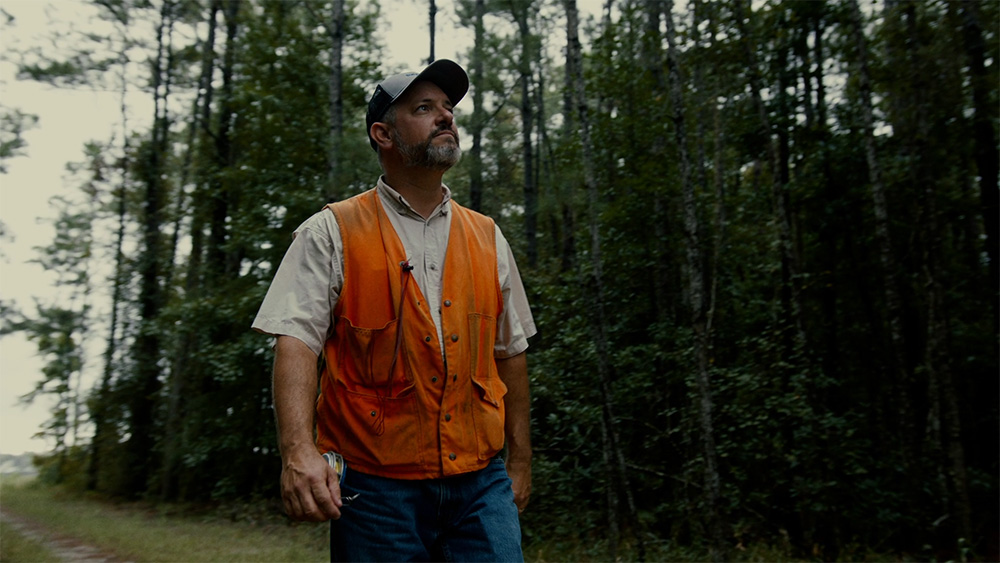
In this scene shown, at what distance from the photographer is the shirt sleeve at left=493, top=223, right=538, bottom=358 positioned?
2.73 m

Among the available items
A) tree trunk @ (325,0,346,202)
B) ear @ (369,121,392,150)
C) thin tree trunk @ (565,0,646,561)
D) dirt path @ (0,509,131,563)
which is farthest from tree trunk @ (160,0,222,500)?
ear @ (369,121,392,150)

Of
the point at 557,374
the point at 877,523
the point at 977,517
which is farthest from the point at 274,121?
the point at 977,517

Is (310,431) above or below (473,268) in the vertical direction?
below

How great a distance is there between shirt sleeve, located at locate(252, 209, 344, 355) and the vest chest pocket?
0.09 m

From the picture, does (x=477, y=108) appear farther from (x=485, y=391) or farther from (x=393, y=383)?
(x=393, y=383)

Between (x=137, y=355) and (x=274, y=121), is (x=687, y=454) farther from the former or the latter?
(x=137, y=355)

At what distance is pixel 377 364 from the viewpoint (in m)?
2.27

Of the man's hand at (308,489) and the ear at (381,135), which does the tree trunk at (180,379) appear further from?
the man's hand at (308,489)

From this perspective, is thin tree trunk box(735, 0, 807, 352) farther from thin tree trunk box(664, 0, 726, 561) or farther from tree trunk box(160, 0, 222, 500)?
tree trunk box(160, 0, 222, 500)

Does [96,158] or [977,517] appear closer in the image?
[977,517]

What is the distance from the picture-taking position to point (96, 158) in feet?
80.2

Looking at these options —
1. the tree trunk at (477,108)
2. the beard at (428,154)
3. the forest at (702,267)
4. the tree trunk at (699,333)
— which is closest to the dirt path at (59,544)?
the forest at (702,267)

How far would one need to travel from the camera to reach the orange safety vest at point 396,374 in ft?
7.40

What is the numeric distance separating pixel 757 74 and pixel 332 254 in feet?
32.8
